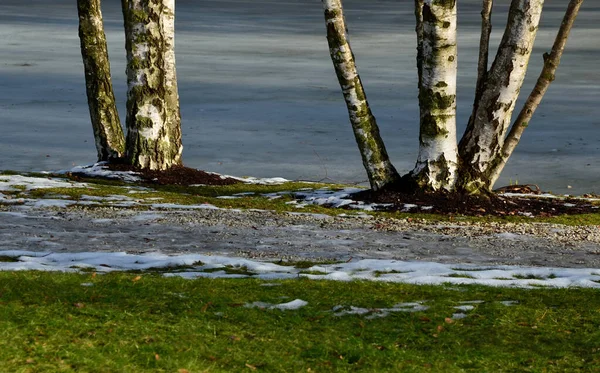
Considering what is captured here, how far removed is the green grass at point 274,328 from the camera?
5.42m

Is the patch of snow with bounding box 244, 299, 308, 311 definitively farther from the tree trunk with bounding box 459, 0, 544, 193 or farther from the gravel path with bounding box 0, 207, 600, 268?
the tree trunk with bounding box 459, 0, 544, 193

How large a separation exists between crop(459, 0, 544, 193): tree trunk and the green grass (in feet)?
16.3

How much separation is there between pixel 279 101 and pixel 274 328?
20114mm

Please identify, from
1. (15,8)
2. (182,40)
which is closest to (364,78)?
(182,40)

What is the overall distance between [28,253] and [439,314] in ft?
12.4

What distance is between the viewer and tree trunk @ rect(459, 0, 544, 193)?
1165 cm

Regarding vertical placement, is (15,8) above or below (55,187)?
above

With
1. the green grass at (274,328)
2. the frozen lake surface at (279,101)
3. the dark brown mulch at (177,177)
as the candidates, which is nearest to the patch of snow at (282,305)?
the green grass at (274,328)

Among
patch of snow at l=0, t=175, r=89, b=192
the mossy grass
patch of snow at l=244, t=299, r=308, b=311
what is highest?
patch of snow at l=244, t=299, r=308, b=311

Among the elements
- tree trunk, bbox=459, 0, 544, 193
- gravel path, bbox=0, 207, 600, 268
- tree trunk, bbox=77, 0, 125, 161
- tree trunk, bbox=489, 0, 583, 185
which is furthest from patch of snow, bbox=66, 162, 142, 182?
tree trunk, bbox=489, 0, 583, 185

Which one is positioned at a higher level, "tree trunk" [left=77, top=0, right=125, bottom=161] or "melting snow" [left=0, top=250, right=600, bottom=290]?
"tree trunk" [left=77, top=0, right=125, bottom=161]

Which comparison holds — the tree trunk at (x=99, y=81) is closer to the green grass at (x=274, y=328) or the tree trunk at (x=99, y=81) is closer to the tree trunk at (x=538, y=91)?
the tree trunk at (x=538, y=91)

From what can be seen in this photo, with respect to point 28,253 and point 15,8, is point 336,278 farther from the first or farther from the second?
point 15,8

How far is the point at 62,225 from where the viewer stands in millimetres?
10023
